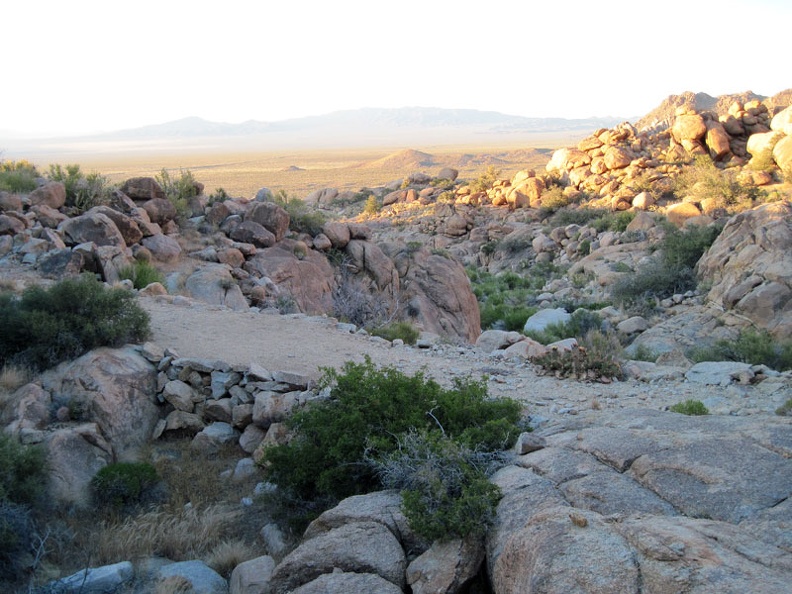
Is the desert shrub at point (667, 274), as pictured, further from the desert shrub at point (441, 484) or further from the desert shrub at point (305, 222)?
the desert shrub at point (441, 484)

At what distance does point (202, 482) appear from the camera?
26.0ft

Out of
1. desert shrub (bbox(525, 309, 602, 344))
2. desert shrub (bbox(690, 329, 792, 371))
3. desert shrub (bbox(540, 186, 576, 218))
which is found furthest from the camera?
desert shrub (bbox(540, 186, 576, 218))

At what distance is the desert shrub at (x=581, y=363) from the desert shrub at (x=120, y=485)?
18.1ft

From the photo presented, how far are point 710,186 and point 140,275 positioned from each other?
2379cm

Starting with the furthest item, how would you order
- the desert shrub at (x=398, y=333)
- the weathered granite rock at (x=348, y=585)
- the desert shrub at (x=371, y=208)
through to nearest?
the desert shrub at (x=371, y=208)
the desert shrub at (x=398, y=333)
the weathered granite rock at (x=348, y=585)

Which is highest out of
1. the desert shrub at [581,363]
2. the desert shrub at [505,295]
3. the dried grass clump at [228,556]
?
the desert shrub at [581,363]

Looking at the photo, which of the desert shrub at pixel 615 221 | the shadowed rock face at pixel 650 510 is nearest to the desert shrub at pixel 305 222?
the shadowed rock face at pixel 650 510

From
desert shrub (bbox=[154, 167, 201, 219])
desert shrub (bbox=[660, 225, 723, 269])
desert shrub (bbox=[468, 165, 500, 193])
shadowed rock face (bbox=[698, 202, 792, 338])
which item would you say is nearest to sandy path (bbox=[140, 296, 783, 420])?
desert shrub (bbox=[154, 167, 201, 219])

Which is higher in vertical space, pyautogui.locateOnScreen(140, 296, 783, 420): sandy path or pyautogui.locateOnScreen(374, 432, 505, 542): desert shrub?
pyautogui.locateOnScreen(374, 432, 505, 542): desert shrub

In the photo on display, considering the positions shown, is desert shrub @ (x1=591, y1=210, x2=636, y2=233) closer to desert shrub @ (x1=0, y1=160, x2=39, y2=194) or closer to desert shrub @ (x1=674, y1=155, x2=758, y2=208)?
desert shrub @ (x1=674, y1=155, x2=758, y2=208)

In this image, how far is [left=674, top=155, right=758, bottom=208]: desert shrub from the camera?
2730cm

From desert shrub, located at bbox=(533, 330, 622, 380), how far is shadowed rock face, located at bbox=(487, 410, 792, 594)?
10.7ft

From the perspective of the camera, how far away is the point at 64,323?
9.14 meters

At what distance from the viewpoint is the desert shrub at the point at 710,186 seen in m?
27.3
